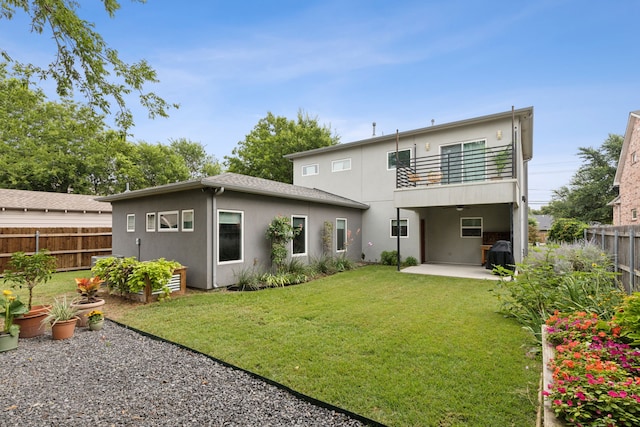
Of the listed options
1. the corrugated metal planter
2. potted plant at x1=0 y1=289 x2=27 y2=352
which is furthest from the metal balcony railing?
potted plant at x1=0 y1=289 x2=27 y2=352

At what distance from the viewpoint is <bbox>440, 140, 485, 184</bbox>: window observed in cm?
1071

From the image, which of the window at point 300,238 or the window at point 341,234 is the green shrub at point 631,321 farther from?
the window at point 341,234

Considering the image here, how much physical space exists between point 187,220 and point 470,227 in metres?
11.0

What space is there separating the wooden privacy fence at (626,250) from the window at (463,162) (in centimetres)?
452

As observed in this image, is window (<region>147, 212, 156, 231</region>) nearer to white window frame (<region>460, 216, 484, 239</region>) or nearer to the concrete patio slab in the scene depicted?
the concrete patio slab

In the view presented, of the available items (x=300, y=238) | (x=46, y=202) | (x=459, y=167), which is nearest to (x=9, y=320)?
(x=300, y=238)

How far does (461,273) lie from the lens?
1005cm

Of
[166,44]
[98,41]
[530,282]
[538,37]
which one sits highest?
[538,37]

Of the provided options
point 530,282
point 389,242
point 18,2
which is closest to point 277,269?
point 389,242

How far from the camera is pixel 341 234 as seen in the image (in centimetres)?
1232

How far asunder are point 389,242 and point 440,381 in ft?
33.1

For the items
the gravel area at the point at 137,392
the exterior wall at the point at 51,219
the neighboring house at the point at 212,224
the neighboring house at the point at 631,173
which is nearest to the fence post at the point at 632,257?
the gravel area at the point at 137,392

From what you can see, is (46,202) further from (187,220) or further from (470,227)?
(470,227)

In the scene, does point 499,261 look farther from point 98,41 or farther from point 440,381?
point 98,41
